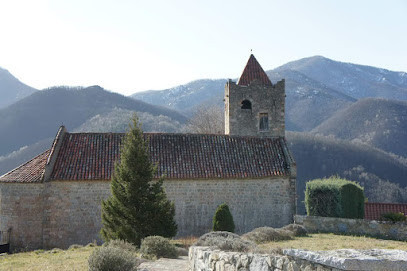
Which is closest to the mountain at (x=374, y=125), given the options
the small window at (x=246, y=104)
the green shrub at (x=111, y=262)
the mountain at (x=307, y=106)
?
the mountain at (x=307, y=106)

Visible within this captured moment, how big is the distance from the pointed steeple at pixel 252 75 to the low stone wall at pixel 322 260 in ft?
73.9

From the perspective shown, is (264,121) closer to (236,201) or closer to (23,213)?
(236,201)

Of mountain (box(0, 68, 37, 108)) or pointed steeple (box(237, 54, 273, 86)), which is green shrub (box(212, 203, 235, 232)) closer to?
pointed steeple (box(237, 54, 273, 86))

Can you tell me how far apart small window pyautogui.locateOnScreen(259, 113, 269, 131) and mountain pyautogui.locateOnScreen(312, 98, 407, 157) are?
5876 cm

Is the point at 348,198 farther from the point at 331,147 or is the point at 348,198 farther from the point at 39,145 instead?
the point at 39,145

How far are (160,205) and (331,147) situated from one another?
59.6 m

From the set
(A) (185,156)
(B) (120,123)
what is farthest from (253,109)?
(B) (120,123)

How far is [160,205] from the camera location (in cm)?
1557

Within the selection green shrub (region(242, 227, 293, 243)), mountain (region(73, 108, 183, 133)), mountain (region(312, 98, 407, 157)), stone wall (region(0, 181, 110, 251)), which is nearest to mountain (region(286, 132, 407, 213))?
mountain (region(312, 98, 407, 157))

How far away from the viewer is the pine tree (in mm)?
15102

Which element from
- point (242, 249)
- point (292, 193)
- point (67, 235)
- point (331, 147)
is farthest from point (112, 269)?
point (331, 147)

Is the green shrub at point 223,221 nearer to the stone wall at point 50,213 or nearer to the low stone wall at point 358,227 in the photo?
the low stone wall at point 358,227

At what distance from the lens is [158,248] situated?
11984 millimetres

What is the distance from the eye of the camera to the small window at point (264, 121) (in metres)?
27.7
